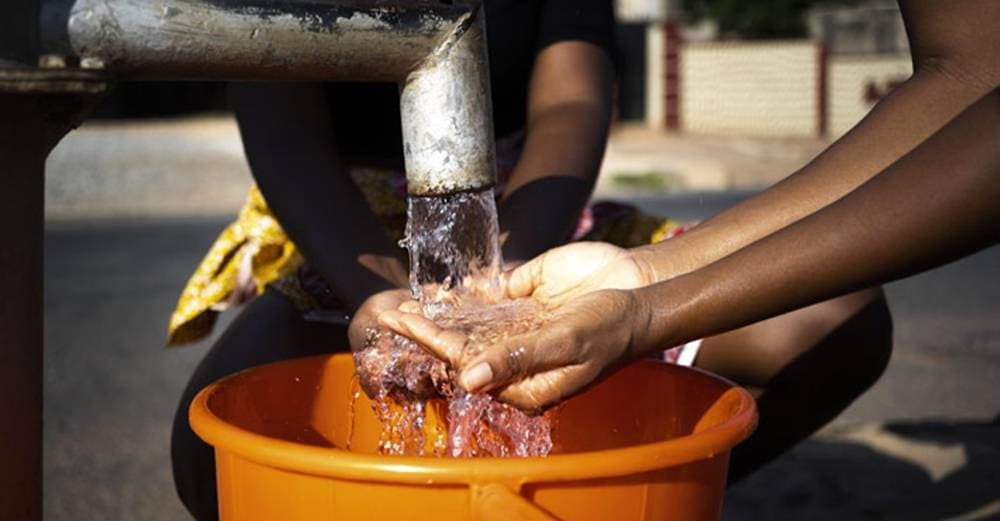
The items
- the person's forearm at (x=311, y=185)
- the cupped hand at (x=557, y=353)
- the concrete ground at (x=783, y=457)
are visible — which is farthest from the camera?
the concrete ground at (x=783, y=457)

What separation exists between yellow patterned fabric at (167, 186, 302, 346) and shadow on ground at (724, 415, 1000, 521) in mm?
940

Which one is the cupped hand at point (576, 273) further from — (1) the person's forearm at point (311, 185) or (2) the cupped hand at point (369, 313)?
(1) the person's forearm at point (311, 185)

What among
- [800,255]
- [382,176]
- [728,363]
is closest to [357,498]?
[800,255]

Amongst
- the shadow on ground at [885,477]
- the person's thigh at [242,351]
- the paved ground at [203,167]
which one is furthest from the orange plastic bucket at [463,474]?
the paved ground at [203,167]

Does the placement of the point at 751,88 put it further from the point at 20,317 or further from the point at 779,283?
the point at 20,317

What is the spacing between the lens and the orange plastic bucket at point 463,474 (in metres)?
1.05

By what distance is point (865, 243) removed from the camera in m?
1.22

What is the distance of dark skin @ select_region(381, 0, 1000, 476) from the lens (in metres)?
1.21

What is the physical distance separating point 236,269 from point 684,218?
4976 millimetres

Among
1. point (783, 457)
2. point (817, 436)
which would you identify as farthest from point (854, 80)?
point (783, 457)

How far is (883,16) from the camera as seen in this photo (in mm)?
15750

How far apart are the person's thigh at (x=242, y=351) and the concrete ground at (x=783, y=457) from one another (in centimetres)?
57

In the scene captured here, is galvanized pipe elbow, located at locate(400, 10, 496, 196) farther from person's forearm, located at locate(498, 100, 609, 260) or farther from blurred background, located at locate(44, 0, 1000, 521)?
blurred background, located at locate(44, 0, 1000, 521)

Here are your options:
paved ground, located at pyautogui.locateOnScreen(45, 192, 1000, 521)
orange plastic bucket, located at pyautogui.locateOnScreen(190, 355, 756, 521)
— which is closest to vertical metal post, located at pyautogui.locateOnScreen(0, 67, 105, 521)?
orange plastic bucket, located at pyautogui.locateOnScreen(190, 355, 756, 521)
